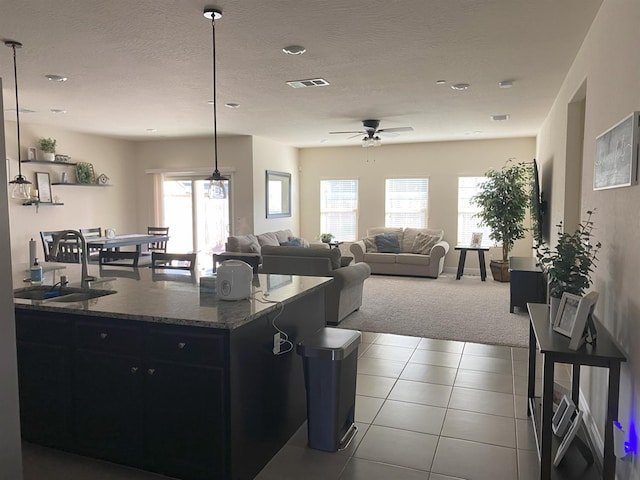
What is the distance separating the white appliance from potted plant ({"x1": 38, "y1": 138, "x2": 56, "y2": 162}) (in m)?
5.92

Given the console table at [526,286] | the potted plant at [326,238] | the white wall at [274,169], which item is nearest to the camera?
the console table at [526,286]

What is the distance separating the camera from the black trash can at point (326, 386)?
8.65ft

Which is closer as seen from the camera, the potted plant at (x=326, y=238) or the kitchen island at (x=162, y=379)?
the kitchen island at (x=162, y=379)

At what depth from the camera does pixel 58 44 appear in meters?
3.60

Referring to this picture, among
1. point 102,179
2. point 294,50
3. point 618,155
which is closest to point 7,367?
point 618,155

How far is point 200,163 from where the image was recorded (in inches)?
346

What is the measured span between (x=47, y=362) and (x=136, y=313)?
28.9 inches

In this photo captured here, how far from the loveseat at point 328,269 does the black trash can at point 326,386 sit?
2.49 metres

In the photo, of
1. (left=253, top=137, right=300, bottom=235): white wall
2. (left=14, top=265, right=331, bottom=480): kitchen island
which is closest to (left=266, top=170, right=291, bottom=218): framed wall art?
(left=253, top=137, right=300, bottom=235): white wall

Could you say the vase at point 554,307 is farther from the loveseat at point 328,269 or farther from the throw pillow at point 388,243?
the throw pillow at point 388,243

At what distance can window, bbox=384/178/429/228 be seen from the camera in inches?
379

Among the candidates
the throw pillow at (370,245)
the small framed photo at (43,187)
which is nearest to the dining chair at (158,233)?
the small framed photo at (43,187)

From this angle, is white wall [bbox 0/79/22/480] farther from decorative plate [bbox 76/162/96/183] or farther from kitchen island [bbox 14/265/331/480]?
decorative plate [bbox 76/162/96/183]

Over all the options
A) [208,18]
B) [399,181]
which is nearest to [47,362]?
[208,18]
